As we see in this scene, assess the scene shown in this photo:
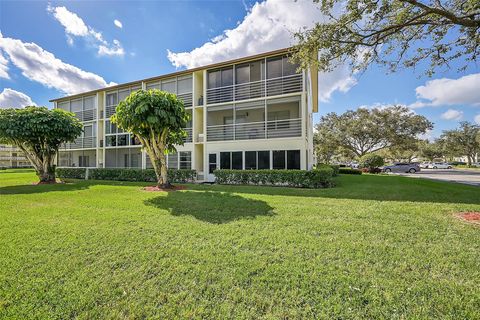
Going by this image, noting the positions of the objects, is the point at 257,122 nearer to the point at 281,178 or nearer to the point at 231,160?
the point at 231,160

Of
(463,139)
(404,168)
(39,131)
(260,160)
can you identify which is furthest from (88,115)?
(463,139)

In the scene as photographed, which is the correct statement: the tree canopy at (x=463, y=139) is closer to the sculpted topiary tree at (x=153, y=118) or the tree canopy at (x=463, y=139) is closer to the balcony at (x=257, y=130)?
the balcony at (x=257, y=130)

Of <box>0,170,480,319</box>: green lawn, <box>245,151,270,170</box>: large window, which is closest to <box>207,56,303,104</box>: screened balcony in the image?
<box>245,151,270,170</box>: large window

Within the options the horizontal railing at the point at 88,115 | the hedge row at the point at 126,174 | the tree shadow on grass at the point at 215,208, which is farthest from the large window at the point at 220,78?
the horizontal railing at the point at 88,115

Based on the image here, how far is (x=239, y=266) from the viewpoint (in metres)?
3.54

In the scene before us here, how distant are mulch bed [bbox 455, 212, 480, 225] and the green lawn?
39 cm

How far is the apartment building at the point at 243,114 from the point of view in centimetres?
1479

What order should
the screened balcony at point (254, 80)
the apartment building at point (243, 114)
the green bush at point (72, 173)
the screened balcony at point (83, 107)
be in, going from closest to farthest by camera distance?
the apartment building at point (243, 114)
the screened balcony at point (254, 80)
the green bush at point (72, 173)
the screened balcony at point (83, 107)

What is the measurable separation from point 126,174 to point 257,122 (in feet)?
38.1

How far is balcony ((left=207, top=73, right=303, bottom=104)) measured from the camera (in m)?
14.9

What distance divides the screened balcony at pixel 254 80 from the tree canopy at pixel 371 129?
88.4ft

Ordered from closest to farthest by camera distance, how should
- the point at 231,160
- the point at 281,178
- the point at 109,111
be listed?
the point at 281,178, the point at 231,160, the point at 109,111

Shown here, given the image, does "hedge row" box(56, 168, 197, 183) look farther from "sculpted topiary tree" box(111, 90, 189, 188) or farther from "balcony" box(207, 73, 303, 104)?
"balcony" box(207, 73, 303, 104)

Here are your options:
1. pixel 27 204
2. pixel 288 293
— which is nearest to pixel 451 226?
pixel 288 293
